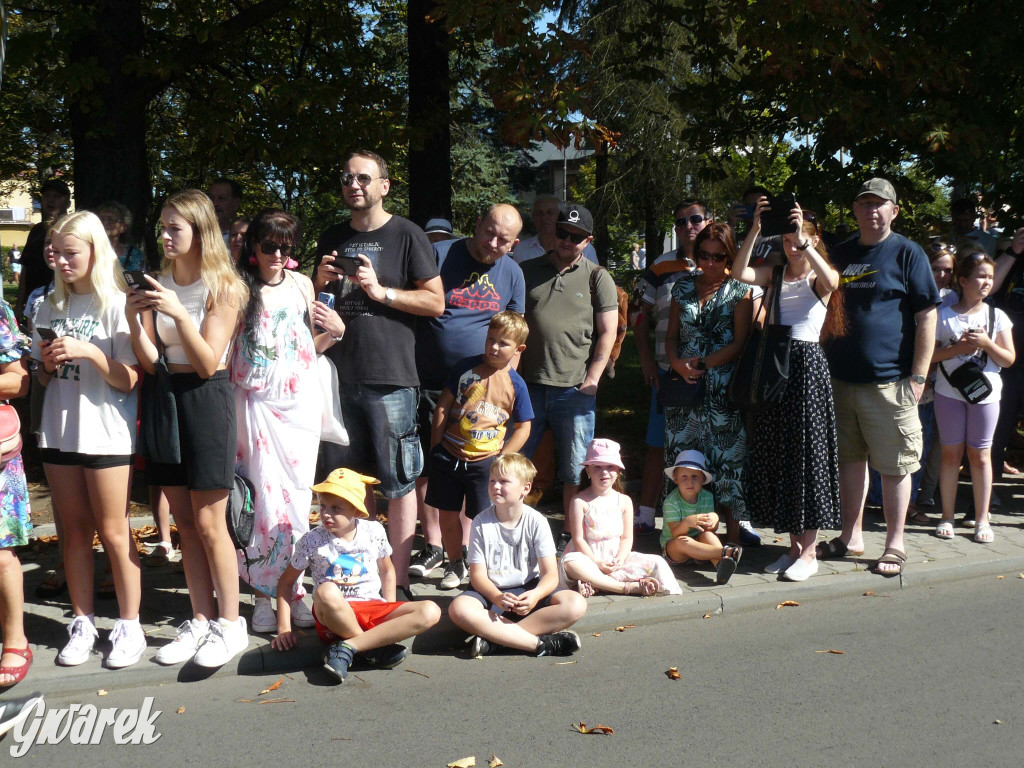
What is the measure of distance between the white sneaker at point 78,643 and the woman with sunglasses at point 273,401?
77cm

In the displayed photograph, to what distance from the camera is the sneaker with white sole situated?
583cm

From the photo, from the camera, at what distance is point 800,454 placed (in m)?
6.07

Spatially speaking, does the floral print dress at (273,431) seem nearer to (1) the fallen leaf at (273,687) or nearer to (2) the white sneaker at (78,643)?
(1) the fallen leaf at (273,687)

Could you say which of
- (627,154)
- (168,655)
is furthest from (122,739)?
(627,154)

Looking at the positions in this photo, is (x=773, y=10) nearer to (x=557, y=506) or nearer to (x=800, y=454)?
(x=800, y=454)

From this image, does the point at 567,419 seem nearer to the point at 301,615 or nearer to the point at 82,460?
the point at 301,615

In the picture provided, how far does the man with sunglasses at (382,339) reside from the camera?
5414mm

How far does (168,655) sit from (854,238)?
475 cm

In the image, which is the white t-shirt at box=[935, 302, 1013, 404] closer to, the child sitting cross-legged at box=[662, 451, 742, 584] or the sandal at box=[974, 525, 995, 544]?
the sandal at box=[974, 525, 995, 544]

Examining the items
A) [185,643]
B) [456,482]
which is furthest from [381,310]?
[185,643]

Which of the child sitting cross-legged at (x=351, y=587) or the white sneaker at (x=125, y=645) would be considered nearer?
the white sneaker at (x=125, y=645)

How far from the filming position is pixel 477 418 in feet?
18.5

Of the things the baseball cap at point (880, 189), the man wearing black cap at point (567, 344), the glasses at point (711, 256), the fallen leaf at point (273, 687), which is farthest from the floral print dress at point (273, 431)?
the baseball cap at point (880, 189)

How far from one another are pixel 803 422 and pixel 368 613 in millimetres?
2895
